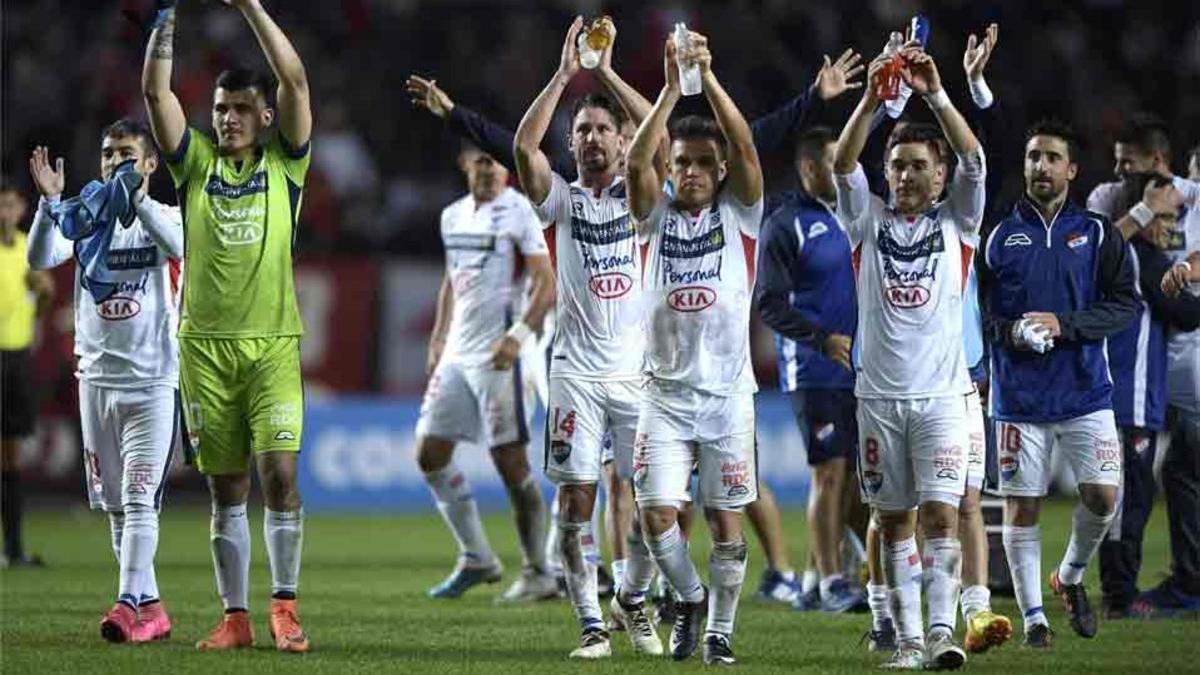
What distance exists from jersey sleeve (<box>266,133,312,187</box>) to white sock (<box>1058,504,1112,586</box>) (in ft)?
14.6

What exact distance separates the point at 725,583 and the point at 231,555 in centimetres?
253

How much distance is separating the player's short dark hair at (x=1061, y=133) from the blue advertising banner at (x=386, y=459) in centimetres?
1053

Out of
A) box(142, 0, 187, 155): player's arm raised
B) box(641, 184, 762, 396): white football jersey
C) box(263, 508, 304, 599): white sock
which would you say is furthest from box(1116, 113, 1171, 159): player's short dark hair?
box(142, 0, 187, 155): player's arm raised

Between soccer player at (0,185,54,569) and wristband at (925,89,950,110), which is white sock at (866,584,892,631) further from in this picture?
soccer player at (0,185,54,569)

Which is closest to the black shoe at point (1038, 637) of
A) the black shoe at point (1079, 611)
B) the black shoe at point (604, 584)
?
the black shoe at point (1079, 611)

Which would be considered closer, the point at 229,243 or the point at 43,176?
the point at 229,243

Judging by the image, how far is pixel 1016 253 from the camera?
11078 millimetres

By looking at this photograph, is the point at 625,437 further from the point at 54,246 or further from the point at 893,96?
the point at 54,246

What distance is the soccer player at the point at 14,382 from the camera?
1627 cm

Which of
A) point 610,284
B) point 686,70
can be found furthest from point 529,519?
point 686,70

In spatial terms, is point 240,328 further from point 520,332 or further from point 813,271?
point 813,271

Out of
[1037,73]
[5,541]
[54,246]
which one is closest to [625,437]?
[54,246]

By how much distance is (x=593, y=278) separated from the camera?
430 inches

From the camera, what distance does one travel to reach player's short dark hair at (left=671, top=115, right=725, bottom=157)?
10.1m
